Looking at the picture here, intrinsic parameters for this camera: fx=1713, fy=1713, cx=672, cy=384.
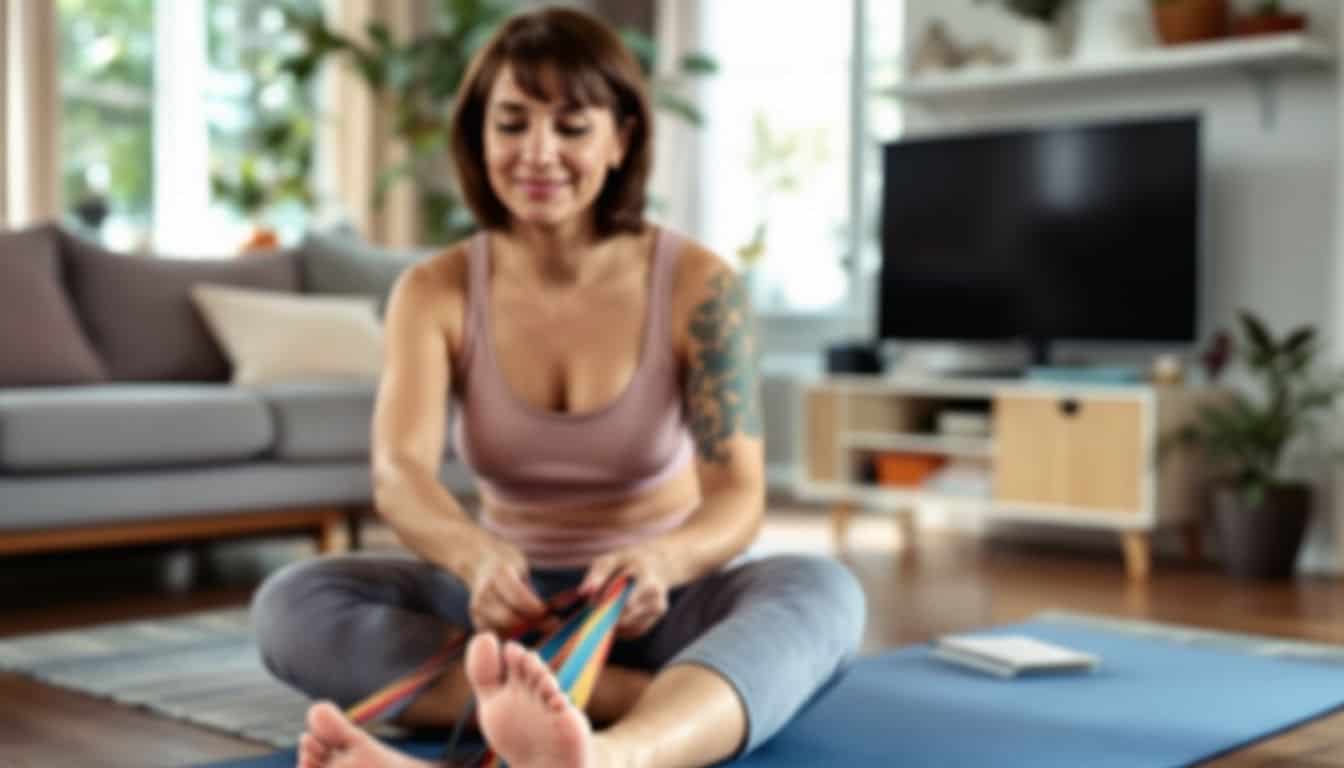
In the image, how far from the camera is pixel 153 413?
3.60m

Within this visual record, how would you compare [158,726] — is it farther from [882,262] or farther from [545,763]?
[882,262]

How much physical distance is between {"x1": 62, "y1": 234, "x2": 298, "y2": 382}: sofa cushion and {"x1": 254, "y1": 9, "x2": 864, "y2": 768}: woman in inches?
87.7

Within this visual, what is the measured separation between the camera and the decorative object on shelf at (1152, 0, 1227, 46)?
434 cm

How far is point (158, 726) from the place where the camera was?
2336 mm

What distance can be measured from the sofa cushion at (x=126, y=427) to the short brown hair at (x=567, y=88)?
163cm

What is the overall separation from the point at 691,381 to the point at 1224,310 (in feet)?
9.07

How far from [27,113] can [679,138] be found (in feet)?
7.15

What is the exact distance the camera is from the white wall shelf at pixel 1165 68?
4.19m

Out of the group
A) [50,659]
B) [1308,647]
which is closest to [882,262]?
[1308,647]

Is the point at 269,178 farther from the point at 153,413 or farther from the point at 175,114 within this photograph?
the point at 153,413

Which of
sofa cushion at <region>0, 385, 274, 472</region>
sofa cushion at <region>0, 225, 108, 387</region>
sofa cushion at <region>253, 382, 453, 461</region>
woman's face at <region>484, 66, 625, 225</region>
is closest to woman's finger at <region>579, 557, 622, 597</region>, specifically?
woman's face at <region>484, 66, 625, 225</region>

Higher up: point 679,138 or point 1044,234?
point 679,138

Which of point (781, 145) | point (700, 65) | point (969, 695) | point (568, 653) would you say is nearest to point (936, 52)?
point (700, 65)

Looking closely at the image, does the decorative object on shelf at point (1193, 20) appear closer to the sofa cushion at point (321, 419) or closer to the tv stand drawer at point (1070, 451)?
the tv stand drawer at point (1070, 451)
